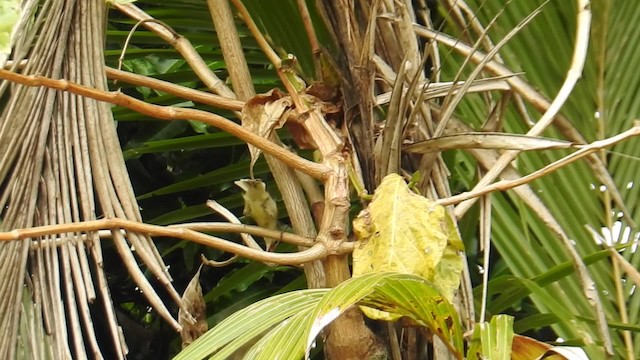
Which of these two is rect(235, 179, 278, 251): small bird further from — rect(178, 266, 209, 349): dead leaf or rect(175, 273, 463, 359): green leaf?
rect(175, 273, 463, 359): green leaf

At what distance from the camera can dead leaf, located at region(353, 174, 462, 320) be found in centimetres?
64

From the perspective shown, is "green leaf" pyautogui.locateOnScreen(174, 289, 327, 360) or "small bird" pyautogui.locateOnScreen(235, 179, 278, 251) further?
"small bird" pyautogui.locateOnScreen(235, 179, 278, 251)

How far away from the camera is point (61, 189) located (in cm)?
69

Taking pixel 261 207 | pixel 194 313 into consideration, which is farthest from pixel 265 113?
pixel 194 313

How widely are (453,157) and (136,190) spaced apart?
2.44 ft

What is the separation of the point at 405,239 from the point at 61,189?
0.27 m

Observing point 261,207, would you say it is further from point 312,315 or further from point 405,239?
point 312,315

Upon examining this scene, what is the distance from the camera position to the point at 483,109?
101cm

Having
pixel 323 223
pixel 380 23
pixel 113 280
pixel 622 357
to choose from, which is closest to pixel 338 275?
pixel 323 223

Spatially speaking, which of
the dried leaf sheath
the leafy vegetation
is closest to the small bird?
the leafy vegetation

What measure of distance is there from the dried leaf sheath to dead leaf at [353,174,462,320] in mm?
152

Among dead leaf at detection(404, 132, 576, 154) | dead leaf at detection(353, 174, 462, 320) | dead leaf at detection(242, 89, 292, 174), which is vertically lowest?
dead leaf at detection(353, 174, 462, 320)

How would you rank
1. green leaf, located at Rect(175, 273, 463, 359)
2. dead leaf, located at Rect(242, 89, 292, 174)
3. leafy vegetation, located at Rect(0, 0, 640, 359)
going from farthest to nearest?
dead leaf, located at Rect(242, 89, 292, 174)
leafy vegetation, located at Rect(0, 0, 640, 359)
green leaf, located at Rect(175, 273, 463, 359)

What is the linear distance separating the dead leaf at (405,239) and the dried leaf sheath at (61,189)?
6.0 inches
